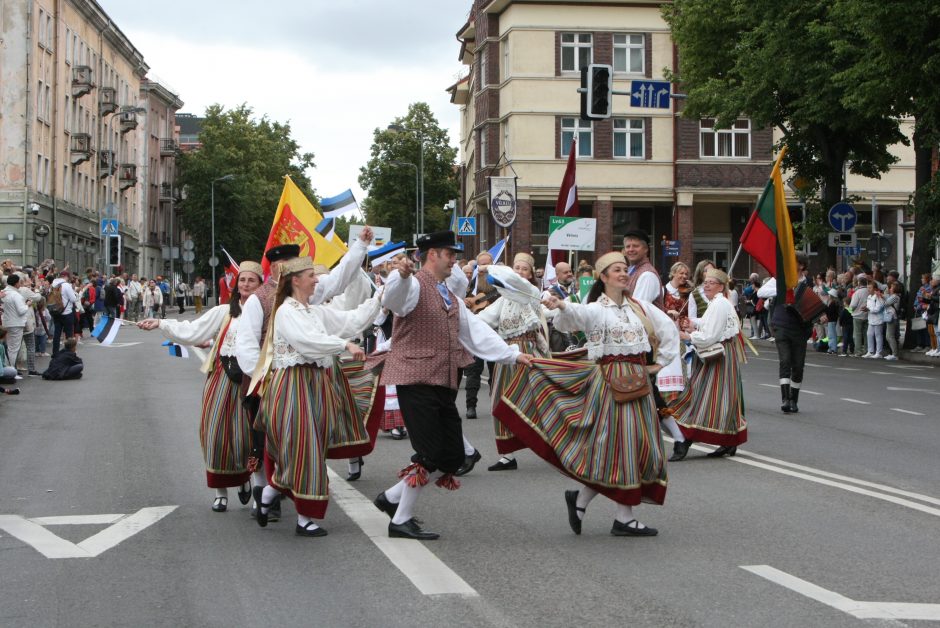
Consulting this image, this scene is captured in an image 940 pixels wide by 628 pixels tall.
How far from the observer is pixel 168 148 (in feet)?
327

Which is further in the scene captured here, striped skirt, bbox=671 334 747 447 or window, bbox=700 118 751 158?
window, bbox=700 118 751 158

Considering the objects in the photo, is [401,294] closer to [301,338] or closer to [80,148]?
[301,338]

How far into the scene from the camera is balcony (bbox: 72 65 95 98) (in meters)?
64.6

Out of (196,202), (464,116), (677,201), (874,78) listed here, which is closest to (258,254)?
(196,202)

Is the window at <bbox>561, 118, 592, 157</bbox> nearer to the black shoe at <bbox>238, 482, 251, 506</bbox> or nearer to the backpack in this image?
the backpack

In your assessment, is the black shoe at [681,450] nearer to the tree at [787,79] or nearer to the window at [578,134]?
the tree at [787,79]

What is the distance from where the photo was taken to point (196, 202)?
9350 centimetres

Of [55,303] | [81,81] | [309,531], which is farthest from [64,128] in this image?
[309,531]

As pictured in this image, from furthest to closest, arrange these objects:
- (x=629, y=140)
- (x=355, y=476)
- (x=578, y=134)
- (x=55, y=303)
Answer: (x=629, y=140)
(x=578, y=134)
(x=55, y=303)
(x=355, y=476)

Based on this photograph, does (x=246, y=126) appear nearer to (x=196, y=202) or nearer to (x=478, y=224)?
(x=196, y=202)

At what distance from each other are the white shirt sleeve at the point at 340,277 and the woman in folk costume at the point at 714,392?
3.89 meters

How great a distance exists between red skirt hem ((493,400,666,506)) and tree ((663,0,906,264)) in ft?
66.3

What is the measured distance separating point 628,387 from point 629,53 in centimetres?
4957

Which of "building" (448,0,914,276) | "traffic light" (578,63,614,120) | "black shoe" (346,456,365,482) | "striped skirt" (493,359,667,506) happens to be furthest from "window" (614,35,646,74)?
"striped skirt" (493,359,667,506)
